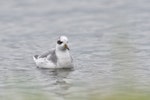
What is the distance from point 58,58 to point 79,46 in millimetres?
3267

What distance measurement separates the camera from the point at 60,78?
822 inches

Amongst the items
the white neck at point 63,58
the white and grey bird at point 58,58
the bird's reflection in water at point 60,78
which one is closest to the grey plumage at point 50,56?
the white and grey bird at point 58,58

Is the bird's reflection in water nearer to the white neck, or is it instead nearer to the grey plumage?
the white neck

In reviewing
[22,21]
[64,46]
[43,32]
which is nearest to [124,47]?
[64,46]

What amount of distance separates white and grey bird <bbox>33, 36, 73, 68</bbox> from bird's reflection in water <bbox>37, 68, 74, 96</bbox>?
0.34 m

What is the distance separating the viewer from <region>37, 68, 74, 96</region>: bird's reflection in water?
1803 cm

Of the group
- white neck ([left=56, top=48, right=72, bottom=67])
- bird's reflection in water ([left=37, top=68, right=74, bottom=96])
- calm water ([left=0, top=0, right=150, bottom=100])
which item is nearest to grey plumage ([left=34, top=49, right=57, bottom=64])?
white neck ([left=56, top=48, right=72, bottom=67])

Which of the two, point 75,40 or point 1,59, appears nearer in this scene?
point 1,59

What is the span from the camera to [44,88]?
1814 centimetres

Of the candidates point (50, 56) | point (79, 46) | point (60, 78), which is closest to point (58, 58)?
point (50, 56)

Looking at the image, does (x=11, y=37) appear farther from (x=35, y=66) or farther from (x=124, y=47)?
(x=124, y=47)

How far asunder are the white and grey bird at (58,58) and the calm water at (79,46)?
338 mm

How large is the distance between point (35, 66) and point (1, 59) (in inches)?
62.1

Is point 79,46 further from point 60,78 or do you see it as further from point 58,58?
point 60,78
